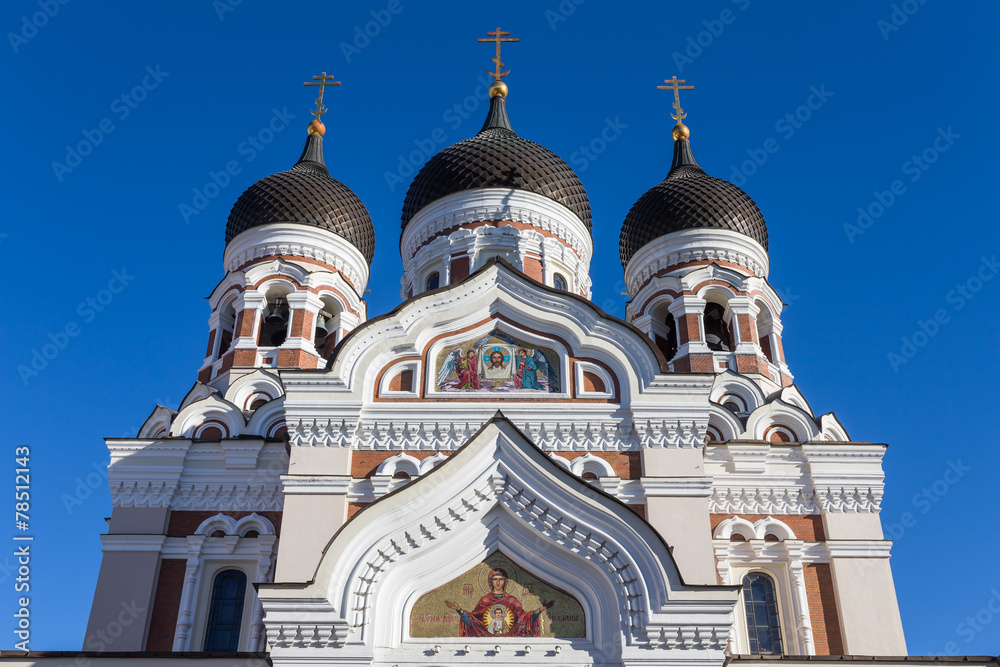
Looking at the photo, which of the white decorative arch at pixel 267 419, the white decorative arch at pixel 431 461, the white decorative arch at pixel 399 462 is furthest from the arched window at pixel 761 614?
the white decorative arch at pixel 267 419

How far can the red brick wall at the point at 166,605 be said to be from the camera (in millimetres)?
11914

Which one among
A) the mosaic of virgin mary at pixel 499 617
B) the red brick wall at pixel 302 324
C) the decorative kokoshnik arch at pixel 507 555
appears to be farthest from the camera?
the red brick wall at pixel 302 324

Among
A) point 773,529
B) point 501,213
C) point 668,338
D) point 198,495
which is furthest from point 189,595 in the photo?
point 668,338

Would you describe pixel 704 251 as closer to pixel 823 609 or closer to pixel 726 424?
pixel 726 424

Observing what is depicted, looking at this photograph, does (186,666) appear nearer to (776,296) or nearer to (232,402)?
(232,402)

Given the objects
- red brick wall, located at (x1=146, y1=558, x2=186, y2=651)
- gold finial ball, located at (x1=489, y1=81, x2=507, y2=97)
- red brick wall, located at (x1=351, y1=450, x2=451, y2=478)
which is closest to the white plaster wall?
red brick wall, located at (x1=351, y1=450, x2=451, y2=478)

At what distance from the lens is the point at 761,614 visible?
1244 cm

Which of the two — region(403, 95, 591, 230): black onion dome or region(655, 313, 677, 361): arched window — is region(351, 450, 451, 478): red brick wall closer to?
region(403, 95, 591, 230): black onion dome

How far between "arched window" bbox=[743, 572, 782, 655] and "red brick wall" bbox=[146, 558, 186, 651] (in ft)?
22.5

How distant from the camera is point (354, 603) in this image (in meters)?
9.28

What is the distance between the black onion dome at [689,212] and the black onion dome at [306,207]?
4.73 meters

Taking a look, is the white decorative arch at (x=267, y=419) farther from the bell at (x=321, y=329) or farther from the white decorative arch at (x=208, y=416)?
the bell at (x=321, y=329)

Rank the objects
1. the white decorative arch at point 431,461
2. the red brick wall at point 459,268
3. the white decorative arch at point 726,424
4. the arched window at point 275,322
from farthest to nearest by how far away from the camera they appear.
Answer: the arched window at point 275,322 < the red brick wall at point 459,268 < the white decorative arch at point 726,424 < the white decorative arch at point 431,461

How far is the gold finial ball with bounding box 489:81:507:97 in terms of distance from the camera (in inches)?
755
